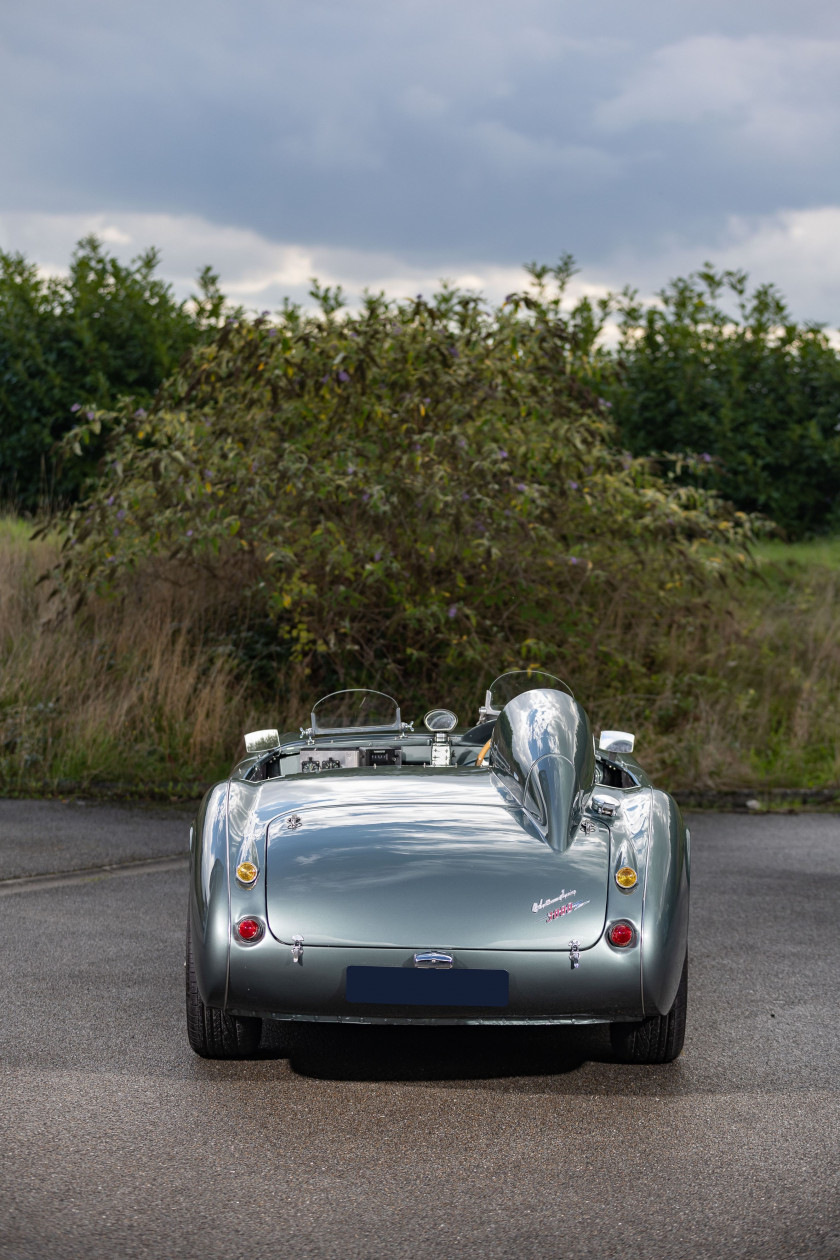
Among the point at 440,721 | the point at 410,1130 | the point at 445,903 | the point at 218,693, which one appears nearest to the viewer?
the point at 410,1130

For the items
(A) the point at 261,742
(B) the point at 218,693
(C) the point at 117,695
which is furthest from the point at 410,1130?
(C) the point at 117,695

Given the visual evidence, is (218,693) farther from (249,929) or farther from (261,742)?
(249,929)

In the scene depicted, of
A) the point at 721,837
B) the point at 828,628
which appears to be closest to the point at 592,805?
the point at 721,837

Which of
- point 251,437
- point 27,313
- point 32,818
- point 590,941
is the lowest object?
point 32,818

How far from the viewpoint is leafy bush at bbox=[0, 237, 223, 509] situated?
17359 millimetres

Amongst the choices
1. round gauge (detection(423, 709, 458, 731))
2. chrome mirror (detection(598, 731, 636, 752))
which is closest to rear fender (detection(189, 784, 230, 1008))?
round gauge (detection(423, 709, 458, 731))

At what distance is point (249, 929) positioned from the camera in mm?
3998

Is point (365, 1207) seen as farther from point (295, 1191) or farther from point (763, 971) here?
point (763, 971)

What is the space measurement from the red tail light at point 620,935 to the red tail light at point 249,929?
3.35 ft

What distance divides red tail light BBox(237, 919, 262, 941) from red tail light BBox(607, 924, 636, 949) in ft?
3.35

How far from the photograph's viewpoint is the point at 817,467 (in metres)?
18.2

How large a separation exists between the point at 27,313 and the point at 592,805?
1549 centimetres

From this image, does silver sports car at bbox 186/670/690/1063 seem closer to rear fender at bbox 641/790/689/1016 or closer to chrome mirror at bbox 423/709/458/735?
rear fender at bbox 641/790/689/1016

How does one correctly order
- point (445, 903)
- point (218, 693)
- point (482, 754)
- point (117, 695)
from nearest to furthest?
point (445, 903)
point (482, 754)
point (218, 693)
point (117, 695)
